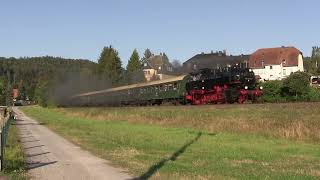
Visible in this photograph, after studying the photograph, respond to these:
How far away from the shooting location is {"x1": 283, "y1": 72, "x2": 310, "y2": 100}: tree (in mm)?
46125

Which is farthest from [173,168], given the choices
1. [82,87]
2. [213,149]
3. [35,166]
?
[82,87]

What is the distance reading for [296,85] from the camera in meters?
47.1

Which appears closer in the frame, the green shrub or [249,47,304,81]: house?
the green shrub

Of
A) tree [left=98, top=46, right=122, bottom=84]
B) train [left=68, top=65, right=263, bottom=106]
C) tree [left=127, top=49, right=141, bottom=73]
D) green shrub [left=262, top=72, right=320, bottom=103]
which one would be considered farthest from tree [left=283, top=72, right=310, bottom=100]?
tree [left=127, top=49, right=141, bottom=73]

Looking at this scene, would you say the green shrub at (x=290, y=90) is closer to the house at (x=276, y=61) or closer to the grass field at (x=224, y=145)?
the grass field at (x=224, y=145)

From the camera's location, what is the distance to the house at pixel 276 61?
113 meters

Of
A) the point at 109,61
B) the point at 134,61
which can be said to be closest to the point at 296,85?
the point at 109,61

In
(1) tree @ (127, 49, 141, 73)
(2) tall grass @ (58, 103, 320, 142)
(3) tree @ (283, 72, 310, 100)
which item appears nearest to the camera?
(2) tall grass @ (58, 103, 320, 142)

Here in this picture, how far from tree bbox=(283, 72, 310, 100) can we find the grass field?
52.5 feet

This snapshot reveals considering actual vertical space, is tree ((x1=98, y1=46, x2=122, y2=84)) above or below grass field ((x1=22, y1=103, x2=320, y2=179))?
above

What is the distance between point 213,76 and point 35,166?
1109 inches

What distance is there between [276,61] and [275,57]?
1.36 metres

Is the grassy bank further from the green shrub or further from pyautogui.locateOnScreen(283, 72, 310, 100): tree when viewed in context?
pyautogui.locateOnScreen(283, 72, 310, 100): tree

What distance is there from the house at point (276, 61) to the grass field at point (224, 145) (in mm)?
82440
